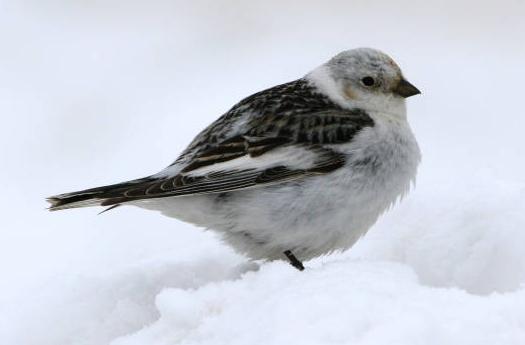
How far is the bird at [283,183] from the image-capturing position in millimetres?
4164

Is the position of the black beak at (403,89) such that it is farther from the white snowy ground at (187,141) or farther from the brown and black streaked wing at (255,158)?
the white snowy ground at (187,141)

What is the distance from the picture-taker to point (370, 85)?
4.73 m

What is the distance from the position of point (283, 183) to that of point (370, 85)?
2.47 feet

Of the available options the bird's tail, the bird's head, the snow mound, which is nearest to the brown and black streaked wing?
the bird's tail

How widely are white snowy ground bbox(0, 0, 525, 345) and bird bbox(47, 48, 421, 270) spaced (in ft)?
0.65

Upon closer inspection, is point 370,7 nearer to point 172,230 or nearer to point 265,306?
point 172,230

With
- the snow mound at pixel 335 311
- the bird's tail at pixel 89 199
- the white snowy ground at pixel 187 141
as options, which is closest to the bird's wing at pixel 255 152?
the bird's tail at pixel 89 199

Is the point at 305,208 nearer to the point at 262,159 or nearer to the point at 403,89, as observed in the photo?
the point at 262,159

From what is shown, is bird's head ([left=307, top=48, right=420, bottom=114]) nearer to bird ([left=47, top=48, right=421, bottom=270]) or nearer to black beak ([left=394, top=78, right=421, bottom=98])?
black beak ([left=394, top=78, right=421, bottom=98])

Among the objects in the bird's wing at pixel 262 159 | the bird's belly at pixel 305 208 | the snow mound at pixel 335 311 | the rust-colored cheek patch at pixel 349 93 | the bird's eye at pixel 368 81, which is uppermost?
the bird's eye at pixel 368 81

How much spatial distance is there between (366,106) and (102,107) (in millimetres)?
3050

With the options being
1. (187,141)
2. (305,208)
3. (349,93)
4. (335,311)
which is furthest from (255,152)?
(187,141)

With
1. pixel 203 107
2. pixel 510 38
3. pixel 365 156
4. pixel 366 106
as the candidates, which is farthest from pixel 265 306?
pixel 510 38

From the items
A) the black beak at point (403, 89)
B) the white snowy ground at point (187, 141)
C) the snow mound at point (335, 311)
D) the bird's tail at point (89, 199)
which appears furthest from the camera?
the black beak at point (403, 89)
